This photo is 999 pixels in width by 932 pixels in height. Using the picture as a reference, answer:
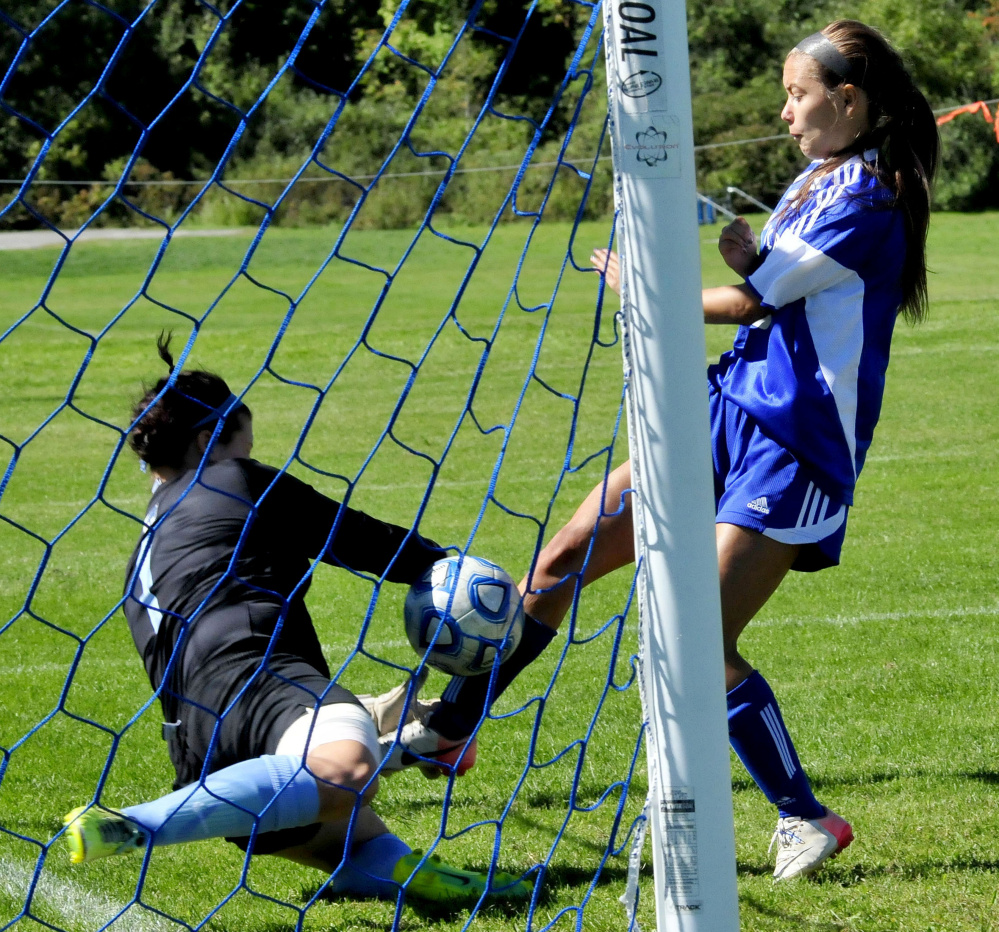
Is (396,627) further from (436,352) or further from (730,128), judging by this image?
(730,128)

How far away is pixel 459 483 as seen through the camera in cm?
877

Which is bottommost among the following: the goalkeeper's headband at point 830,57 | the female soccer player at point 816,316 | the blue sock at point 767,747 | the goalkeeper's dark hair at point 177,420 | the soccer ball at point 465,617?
the blue sock at point 767,747

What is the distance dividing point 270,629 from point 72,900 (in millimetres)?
896

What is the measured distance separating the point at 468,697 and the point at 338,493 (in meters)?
5.61

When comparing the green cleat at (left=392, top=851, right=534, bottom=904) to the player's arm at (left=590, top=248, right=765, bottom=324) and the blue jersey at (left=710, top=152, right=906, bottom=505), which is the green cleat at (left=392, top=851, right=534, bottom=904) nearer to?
the blue jersey at (left=710, top=152, right=906, bottom=505)

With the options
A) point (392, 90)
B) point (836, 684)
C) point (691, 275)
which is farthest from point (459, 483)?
point (392, 90)

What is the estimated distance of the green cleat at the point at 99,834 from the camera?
7.85ft

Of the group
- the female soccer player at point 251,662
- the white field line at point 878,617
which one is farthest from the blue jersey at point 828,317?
the white field line at point 878,617

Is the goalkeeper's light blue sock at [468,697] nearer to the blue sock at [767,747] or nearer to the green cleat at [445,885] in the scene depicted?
the green cleat at [445,885]

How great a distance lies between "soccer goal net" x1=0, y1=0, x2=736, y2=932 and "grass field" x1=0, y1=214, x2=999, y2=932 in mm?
24

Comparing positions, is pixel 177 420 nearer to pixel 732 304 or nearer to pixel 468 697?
pixel 468 697

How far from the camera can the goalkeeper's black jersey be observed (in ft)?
9.30

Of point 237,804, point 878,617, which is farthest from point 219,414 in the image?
point 878,617

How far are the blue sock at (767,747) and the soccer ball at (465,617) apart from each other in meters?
0.55
